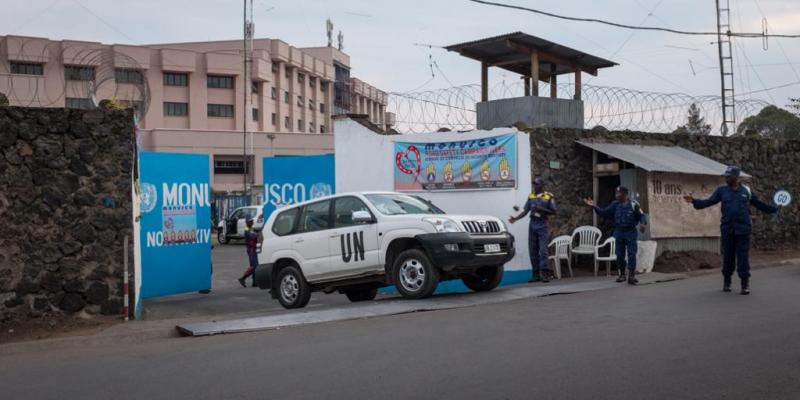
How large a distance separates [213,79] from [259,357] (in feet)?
217

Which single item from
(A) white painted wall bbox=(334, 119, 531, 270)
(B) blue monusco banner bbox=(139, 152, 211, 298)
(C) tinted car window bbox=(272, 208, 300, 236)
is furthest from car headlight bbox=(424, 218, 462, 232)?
(B) blue monusco banner bbox=(139, 152, 211, 298)

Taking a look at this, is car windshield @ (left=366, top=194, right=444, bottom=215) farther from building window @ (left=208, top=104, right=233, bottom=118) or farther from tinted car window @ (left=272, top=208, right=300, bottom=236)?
building window @ (left=208, top=104, right=233, bottom=118)

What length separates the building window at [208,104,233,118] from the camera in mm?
70438

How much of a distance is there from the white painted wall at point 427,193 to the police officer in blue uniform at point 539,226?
732 mm

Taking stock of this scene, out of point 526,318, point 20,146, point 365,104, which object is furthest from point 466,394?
point 365,104

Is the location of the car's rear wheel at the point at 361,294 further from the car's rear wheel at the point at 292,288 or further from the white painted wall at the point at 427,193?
the white painted wall at the point at 427,193

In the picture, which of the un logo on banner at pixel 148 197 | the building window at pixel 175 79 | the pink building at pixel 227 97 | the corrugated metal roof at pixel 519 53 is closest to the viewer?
the un logo on banner at pixel 148 197

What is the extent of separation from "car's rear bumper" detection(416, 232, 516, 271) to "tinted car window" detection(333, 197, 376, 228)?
131 cm

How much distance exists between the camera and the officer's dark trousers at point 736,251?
1084cm

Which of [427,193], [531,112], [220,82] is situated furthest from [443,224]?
[220,82]

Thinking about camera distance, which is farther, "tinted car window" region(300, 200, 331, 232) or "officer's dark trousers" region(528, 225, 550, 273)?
"officer's dark trousers" region(528, 225, 550, 273)

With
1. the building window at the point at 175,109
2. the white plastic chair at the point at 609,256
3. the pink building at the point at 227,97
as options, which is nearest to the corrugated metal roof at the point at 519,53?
the white plastic chair at the point at 609,256

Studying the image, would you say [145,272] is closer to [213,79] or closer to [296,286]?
[296,286]

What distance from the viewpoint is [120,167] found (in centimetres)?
1076
